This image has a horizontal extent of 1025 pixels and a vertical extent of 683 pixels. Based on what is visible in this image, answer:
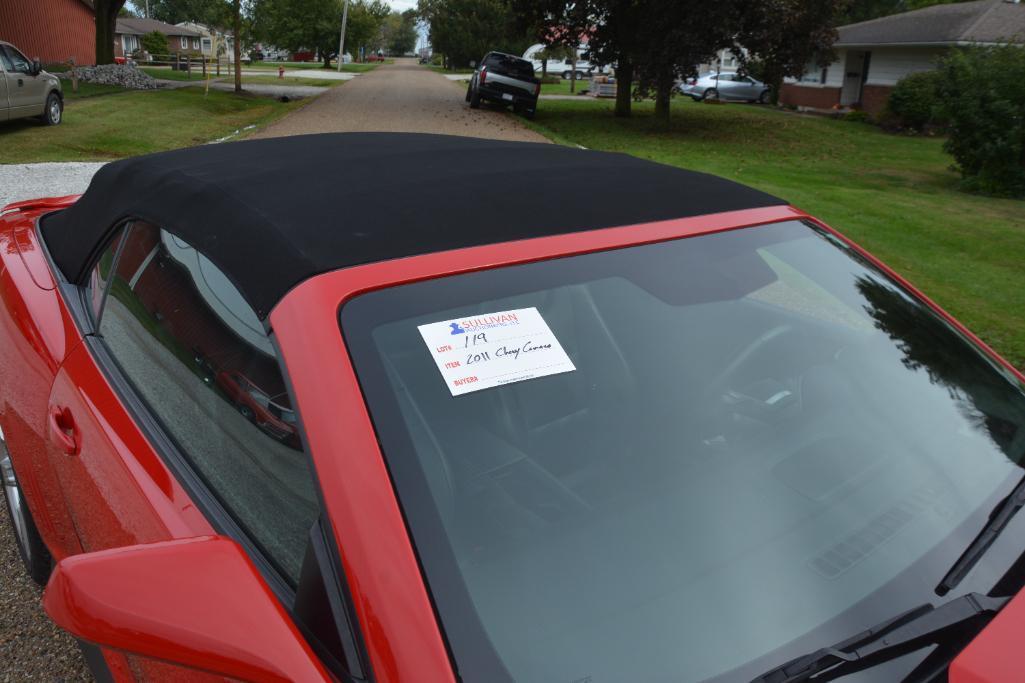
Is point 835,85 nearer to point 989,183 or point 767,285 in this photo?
point 989,183

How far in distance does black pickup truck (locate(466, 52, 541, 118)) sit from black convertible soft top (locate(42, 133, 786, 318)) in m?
22.5

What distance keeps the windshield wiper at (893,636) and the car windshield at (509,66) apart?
81.0ft

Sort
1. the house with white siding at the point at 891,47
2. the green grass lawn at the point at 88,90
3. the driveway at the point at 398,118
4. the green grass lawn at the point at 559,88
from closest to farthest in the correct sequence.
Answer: the driveway at the point at 398,118 < the green grass lawn at the point at 88,90 < the house with white siding at the point at 891,47 < the green grass lawn at the point at 559,88

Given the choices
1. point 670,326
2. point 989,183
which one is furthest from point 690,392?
point 989,183

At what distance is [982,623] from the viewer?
1.33 metres

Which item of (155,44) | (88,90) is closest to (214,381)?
(88,90)

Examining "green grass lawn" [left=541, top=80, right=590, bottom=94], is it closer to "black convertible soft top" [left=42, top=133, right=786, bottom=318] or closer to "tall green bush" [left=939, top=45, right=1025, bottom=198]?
"tall green bush" [left=939, top=45, right=1025, bottom=198]

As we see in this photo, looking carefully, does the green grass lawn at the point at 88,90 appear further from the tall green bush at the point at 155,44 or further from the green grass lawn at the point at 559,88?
the tall green bush at the point at 155,44

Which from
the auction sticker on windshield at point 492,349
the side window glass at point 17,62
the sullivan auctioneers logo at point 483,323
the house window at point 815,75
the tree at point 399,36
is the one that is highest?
the tree at point 399,36

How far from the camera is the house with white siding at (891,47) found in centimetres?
2914

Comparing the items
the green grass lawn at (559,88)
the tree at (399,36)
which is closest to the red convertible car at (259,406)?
the green grass lawn at (559,88)

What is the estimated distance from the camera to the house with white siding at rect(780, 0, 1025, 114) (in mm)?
29141

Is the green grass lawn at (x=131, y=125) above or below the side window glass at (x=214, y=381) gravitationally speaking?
below

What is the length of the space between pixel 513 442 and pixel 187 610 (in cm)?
60
